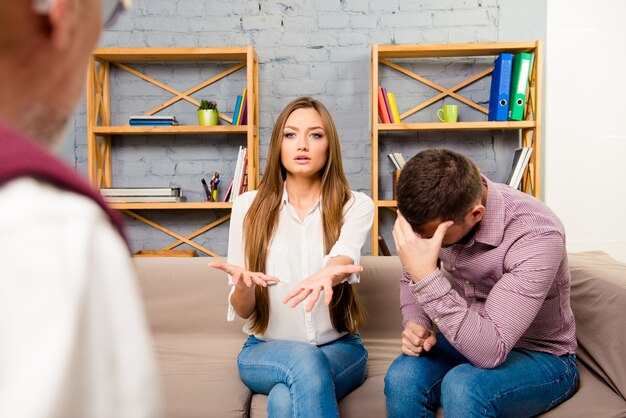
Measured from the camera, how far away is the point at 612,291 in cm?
167

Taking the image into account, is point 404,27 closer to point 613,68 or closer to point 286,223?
point 613,68

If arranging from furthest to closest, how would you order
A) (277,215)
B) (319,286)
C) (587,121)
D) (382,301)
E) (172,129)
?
(587,121), (172,129), (382,301), (277,215), (319,286)

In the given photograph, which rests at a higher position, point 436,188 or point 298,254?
point 436,188

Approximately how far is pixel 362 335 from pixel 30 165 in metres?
1.92

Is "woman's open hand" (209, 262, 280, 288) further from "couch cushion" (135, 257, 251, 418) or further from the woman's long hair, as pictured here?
"couch cushion" (135, 257, 251, 418)

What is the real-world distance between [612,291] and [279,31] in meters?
2.23

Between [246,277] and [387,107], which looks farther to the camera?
[387,107]

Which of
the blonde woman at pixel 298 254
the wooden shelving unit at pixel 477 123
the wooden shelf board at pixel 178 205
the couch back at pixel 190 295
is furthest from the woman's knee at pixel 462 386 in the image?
the wooden shelf board at pixel 178 205

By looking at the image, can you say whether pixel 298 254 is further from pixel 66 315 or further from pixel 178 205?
pixel 66 315

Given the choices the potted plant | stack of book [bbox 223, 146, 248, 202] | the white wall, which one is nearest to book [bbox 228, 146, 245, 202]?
stack of book [bbox 223, 146, 248, 202]

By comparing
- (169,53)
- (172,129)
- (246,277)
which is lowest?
(246,277)

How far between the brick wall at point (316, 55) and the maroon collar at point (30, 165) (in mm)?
2981

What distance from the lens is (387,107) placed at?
3.07m

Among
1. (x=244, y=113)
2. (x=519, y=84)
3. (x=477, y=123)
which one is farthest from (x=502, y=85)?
(x=244, y=113)
